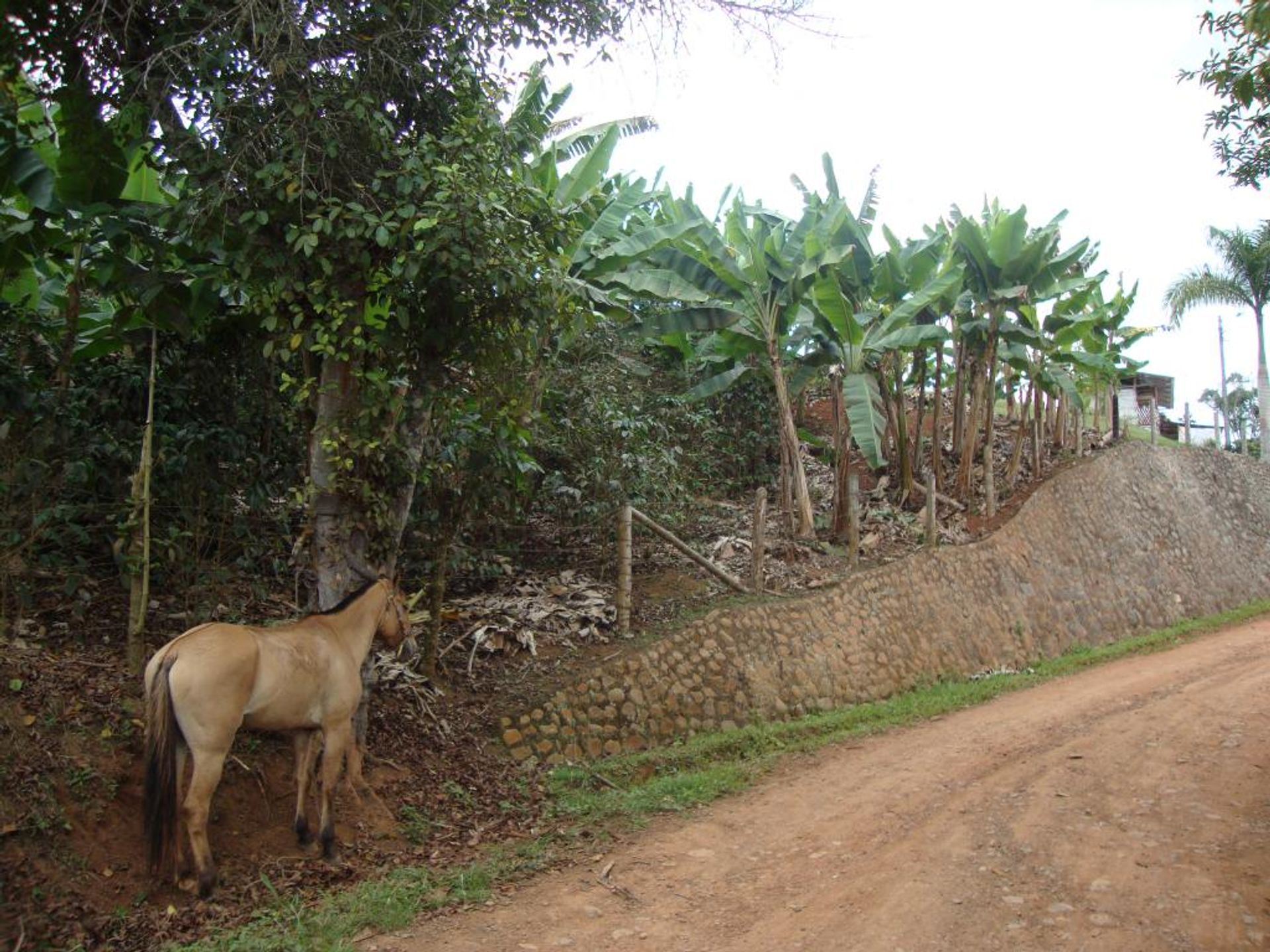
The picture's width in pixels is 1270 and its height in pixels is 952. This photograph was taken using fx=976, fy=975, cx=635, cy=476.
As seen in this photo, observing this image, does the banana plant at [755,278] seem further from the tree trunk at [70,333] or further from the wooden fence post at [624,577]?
the tree trunk at [70,333]

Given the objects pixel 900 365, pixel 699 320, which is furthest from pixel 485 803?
pixel 900 365

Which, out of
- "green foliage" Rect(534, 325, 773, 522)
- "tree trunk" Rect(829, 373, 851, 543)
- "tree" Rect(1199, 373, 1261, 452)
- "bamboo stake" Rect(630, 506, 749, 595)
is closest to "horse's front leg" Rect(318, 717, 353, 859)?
"green foliage" Rect(534, 325, 773, 522)

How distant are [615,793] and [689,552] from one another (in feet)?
11.1

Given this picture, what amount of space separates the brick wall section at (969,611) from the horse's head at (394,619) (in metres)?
1.85

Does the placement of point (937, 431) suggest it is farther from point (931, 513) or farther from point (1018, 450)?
point (931, 513)

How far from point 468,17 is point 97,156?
2.63 meters

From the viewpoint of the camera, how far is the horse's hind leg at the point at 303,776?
5781 millimetres

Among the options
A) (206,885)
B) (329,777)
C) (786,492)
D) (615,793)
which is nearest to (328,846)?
(329,777)

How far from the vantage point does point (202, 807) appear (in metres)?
5.05

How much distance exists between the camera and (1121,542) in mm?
16766

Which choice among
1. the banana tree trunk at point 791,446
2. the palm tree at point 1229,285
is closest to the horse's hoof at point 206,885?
the banana tree trunk at point 791,446

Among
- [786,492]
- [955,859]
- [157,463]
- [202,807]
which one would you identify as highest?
[157,463]

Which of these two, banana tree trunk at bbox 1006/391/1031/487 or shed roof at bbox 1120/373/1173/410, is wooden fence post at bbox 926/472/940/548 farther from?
shed roof at bbox 1120/373/1173/410

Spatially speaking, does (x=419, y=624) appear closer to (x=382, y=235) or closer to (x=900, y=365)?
(x=382, y=235)
